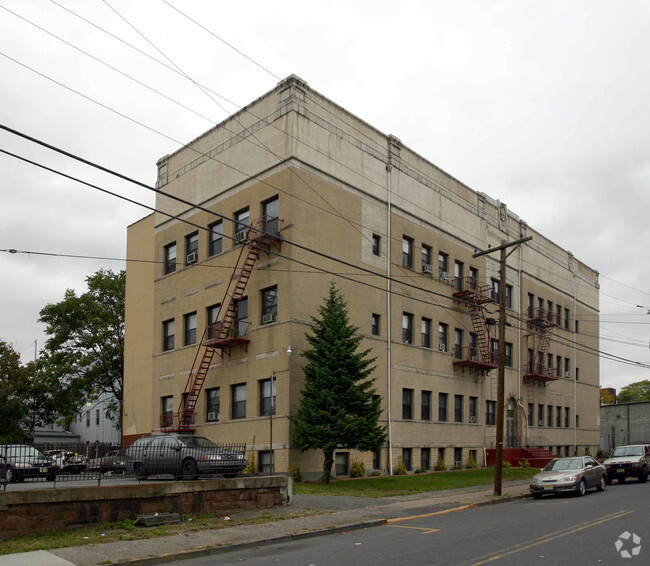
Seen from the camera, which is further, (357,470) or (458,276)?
(458,276)

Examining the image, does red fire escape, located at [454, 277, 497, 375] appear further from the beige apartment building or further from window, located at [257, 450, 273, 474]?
window, located at [257, 450, 273, 474]

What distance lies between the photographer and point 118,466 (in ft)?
54.2

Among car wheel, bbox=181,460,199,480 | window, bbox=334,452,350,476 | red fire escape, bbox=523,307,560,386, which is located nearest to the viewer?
car wheel, bbox=181,460,199,480

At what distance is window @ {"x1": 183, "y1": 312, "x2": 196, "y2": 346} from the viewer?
35.7m

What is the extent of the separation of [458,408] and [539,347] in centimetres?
1260

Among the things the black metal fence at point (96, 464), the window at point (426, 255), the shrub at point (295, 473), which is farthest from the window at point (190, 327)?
the black metal fence at point (96, 464)

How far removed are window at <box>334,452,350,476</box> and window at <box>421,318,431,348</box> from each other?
9246mm

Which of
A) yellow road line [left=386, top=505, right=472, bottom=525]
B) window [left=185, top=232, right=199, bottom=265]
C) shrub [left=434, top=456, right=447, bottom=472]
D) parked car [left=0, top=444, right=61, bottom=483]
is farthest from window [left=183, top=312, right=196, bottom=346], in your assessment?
parked car [left=0, top=444, right=61, bottom=483]

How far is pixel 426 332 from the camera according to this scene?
3781 centimetres

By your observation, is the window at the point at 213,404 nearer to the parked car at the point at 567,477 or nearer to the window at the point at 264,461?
the window at the point at 264,461

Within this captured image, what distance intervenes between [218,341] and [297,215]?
6.87 m

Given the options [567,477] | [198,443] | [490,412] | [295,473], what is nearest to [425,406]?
[490,412]

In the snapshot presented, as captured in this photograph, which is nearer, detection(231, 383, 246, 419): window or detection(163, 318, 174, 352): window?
detection(231, 383, 246, 419): window

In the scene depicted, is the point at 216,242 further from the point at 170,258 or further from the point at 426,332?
the point at 426,332
